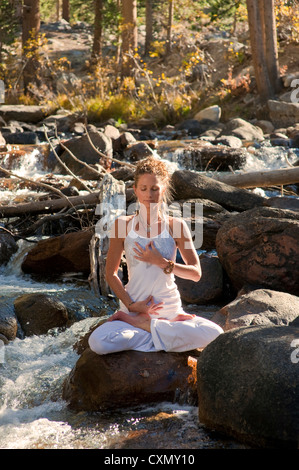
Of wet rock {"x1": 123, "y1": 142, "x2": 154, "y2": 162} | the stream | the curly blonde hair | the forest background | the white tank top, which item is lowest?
the stream

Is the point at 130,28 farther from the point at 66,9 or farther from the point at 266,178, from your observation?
the point at 66,9

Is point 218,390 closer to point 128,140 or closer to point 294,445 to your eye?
point 294,445

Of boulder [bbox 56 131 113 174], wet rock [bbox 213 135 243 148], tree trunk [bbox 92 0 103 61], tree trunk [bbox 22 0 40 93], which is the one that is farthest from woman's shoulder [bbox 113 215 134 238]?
tree trunk [bbox 92 0 103 61]

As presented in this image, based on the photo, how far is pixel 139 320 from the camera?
12.9 feet

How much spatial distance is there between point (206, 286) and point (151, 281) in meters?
2.36

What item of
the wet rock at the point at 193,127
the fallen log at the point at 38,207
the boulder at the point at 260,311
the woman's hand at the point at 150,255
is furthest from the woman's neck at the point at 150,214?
the wet rock at the point at 193,127

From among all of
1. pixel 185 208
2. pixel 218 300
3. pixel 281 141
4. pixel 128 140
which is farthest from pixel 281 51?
pixel 218 300

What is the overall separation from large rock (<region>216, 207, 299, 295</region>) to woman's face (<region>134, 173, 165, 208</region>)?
2260mm

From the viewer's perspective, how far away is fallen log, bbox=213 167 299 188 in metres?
8.39

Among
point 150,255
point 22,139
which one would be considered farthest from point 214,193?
point 22,139

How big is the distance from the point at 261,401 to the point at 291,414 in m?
0.18

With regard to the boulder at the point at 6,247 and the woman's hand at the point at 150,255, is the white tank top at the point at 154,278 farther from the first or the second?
the boulder at the point at 6,247

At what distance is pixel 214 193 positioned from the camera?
802 cm

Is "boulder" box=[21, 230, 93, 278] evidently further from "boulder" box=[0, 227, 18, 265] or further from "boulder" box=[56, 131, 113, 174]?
"boulder" box=[56, 131, 113, 174]
